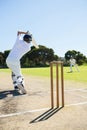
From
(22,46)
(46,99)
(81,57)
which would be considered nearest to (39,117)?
(46,99)

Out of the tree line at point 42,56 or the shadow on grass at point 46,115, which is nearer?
the shadow on grass at point 46,115

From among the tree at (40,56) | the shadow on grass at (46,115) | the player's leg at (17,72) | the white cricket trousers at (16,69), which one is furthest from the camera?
the tree at (40,56)

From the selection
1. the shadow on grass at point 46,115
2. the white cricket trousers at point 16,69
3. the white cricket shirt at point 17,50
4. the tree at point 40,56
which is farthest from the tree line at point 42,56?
the shadow on grass at point 46,115

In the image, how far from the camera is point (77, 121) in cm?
623

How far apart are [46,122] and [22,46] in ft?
16.4

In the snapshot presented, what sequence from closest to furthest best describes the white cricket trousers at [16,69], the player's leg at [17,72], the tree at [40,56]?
1. the player's leg at [17,72]
2. the white cricket trousers at [16,69]
3. the tree at [40,56]

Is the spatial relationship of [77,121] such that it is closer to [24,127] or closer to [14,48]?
[24,127]

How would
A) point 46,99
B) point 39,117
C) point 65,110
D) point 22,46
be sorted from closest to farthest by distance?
point 39,117 → point 65,110 → point 46,99 → point 22,46

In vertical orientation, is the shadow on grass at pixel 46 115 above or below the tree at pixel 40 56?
below

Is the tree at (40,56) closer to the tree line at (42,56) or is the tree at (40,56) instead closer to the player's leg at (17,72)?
the tree line at (42,56)

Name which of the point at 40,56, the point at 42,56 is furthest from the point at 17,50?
the point at 42,56

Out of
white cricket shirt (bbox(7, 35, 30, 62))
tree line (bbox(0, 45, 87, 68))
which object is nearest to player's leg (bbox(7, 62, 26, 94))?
white cricket shirt (bbox(7, 35, 30, 62))

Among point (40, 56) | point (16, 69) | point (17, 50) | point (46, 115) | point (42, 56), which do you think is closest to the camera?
point (46, 115)

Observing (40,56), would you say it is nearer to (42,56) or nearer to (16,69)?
(42,56)
